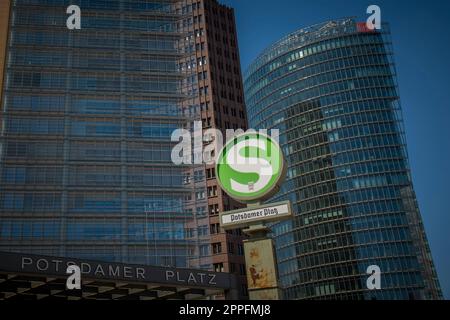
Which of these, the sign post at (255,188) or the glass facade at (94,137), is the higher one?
the glass facade at (94,137)

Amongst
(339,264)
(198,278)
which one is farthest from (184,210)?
(339,264)

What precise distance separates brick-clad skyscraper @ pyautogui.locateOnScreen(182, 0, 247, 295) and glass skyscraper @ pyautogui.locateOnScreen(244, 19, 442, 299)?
19.3 m

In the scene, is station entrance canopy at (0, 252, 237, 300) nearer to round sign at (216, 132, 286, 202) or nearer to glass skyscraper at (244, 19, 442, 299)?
round sign at (216, 132, 286, 202)

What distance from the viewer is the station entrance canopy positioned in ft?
86.2

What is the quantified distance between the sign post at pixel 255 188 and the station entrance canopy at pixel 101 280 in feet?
58.7

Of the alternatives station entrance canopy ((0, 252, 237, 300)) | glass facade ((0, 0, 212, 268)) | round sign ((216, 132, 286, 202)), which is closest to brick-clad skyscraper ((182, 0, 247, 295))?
glass facade ((0, 0, 212, 268))

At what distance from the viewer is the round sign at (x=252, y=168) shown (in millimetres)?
11383

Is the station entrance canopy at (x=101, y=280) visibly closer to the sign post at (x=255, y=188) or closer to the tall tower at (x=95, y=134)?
the sign post at (x=255, y=188)

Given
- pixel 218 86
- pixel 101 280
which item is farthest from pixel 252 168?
pixel 218 86

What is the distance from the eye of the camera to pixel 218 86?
106938 mm

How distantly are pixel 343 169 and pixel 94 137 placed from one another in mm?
69479

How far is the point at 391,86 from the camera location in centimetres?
11950

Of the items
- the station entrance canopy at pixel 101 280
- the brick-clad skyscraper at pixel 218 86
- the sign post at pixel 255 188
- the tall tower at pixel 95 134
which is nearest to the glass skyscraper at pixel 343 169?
the brick-clad skyscraper at pixel 218 86

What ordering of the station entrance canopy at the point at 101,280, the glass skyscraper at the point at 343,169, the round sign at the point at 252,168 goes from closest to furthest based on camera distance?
the round sign at the point at 252,168 → the station entrance canopy at the point at 101,280 → the glass skyscraper at the point at 343,169
